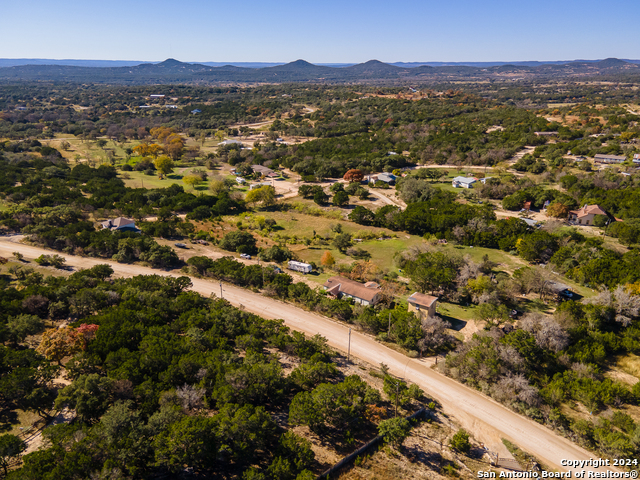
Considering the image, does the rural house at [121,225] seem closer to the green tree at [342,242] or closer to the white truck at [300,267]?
the white truck at [300,267]

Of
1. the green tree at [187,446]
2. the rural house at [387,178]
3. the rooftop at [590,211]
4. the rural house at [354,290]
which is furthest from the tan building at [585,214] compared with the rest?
the green tree at [187,446]

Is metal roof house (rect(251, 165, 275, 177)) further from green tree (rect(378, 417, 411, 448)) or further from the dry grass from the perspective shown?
the dry grass

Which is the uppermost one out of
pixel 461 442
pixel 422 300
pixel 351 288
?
pixel 422 300

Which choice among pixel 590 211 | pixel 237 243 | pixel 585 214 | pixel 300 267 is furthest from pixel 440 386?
pixel 590 211

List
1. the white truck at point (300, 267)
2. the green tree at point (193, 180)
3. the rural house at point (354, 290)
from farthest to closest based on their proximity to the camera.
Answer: the green tree at point (193, 180) → the white truck at point (300, 267) → the rural house at point (354, 290)

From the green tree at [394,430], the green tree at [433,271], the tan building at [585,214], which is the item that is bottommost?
the green tree at [394,430]

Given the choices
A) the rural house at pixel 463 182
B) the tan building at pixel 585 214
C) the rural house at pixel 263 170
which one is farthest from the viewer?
the rural house at pixel 263 170

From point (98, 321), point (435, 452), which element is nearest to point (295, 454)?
point (435, 452)

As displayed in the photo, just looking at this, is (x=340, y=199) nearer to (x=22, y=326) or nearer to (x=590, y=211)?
(x=590, y=211)

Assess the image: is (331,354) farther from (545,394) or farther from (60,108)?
(60,108)
